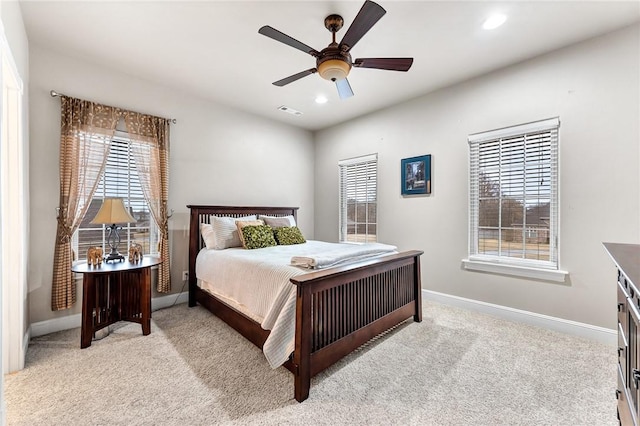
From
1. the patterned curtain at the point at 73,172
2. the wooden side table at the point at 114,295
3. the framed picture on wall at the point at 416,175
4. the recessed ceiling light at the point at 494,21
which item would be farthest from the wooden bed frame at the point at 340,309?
the recessed ceiling light at the point at 494,21

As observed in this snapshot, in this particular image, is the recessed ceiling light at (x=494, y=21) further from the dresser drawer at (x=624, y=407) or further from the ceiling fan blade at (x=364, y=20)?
the dresser drawer at (x=624, y=407)

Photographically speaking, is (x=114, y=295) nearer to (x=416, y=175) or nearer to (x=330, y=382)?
(x=330, y=382)

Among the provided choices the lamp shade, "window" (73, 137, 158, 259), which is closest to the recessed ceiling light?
the lamp shade

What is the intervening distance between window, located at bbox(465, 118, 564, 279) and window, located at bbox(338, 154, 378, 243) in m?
1.47

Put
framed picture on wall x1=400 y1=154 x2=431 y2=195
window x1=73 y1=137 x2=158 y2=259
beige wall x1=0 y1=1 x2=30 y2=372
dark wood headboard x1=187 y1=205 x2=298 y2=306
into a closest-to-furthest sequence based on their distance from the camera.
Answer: beige wall x1=0 y1=1 x2=30 y2=372 < window x1=73 y1=137 x2=158 y2=259 < dark wood headboard x1=187 y1=205 x2=298 y2=306 < framed picture on wall x1=400 y1=154 x2=431 y2=195

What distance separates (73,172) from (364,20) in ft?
10.2

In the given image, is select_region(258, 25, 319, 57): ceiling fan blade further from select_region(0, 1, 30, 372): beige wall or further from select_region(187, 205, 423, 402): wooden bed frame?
select_region(0, 1, 30, 372): beige wall

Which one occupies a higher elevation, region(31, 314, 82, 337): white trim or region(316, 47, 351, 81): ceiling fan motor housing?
region(316, 47, 351, 81): ceiling fan motor housing

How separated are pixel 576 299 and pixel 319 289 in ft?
8.47

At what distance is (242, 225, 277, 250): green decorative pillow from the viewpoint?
337cm

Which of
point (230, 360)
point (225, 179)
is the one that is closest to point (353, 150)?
point (225, 179)

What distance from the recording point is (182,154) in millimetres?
3762

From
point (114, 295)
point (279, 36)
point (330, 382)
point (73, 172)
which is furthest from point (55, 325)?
point (279, 36)

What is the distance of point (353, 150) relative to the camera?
4.77 metres
